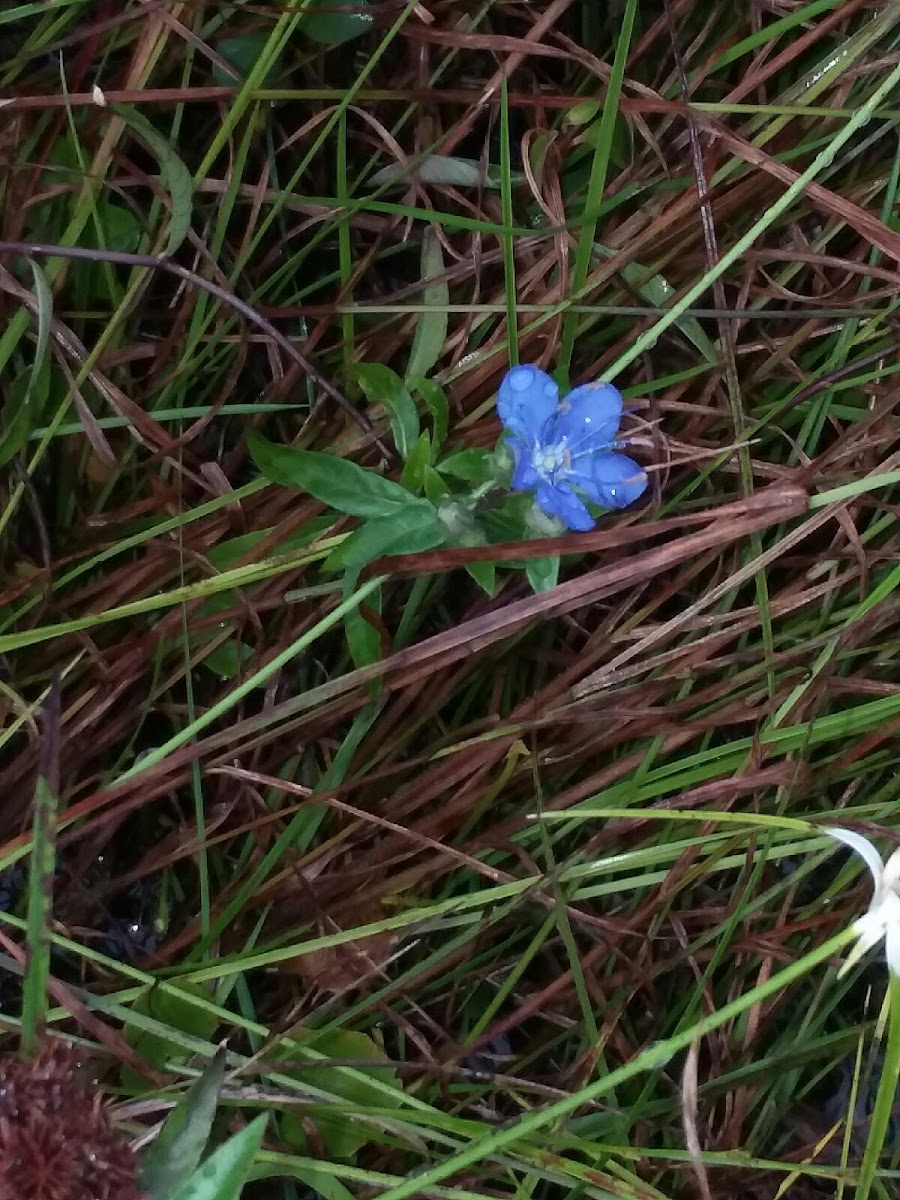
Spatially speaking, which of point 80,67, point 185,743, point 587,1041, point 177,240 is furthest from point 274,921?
point 80,67

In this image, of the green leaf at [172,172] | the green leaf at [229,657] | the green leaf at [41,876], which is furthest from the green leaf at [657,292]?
the green leaf at [41,876]

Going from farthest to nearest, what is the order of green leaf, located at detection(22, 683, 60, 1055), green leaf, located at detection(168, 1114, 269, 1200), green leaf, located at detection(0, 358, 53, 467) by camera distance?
green leaf, located at detection(0, 358, 53, 467) → green leaf, located at detection(168, 1114, 269, 1200) → green leaf, located at detection(22, 683, 60, 1055)

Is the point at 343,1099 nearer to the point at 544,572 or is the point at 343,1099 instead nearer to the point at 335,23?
the point at 544,572

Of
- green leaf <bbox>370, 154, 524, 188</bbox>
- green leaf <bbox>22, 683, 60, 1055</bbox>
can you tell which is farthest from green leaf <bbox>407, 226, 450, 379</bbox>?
green leaf <bbox>22, 683, 60, 1055</bbox>

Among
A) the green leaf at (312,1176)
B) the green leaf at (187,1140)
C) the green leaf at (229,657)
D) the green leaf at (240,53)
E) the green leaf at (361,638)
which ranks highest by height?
the green leaf at (240,53)

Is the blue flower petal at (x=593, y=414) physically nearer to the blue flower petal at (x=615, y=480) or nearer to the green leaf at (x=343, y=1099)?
the blue flower petal at (x=615, y=480)

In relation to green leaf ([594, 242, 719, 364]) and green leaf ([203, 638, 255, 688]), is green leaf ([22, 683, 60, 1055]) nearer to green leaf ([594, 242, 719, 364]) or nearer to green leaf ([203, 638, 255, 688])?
green leaf ([203, 638, 255, 688])

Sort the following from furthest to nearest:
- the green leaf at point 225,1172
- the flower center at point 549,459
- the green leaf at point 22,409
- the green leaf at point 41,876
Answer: the green leaf at point 22,409
the flower center at point 549,459
the green leaf at point 225,1172
the green leaf at point 41,876
